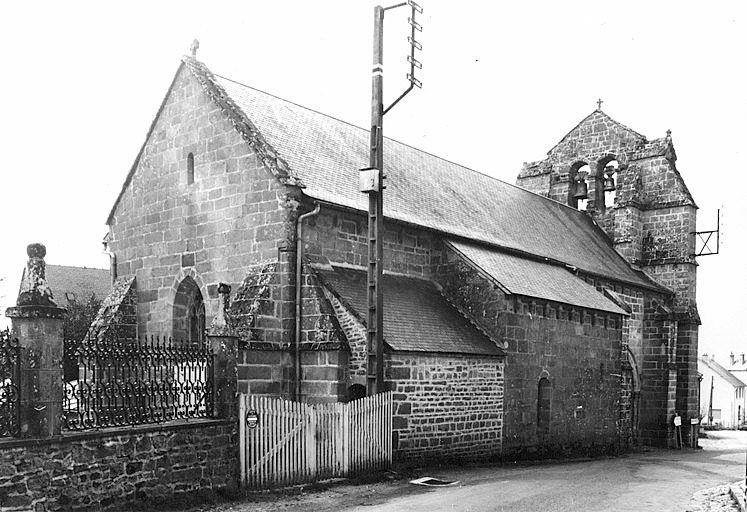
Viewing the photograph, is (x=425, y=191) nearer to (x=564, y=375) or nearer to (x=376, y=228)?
(x=564, y=375)

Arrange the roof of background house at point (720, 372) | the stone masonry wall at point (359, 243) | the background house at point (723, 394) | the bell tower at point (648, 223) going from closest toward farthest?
the stone masonry wall at point (359, 243) < the bell tower at point (648, 223) < the background house at point (723, 394) < the roof of background house at point (720, 372)

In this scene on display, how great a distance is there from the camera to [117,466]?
1138 cm

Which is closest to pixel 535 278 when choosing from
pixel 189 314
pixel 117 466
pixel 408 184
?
pixel 408 184

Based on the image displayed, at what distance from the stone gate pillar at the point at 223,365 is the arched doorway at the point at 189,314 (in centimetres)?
617

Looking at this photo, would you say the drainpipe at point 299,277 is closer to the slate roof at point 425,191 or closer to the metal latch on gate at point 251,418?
the slate roof at point 425,191

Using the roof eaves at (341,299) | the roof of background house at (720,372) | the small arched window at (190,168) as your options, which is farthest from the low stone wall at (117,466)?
the roof of background house at (720,372)

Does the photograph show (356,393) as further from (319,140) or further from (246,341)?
(319,140)

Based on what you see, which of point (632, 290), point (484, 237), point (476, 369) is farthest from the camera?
point (632, 290)

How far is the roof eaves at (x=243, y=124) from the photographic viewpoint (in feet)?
57.9

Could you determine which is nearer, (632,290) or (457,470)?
(457,470)

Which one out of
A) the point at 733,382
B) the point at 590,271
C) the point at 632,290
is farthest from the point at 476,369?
the point at 733,382

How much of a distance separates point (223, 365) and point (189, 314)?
276 inches

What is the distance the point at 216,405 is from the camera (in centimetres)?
1312

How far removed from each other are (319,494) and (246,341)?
431 cm
